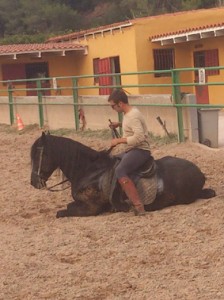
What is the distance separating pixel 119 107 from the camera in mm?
6492

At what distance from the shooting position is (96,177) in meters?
6.77

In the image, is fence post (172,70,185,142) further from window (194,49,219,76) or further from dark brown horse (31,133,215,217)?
window (194,49,219,76)

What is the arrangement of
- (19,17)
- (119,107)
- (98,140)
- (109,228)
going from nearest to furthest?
(109,228) < (119,107) < (98,140) < (19,17)

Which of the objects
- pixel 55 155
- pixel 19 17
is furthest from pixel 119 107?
pixel 19 17

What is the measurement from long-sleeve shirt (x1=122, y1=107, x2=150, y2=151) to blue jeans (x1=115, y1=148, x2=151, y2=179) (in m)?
0.06

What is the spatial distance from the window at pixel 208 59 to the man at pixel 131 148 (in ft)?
44.9

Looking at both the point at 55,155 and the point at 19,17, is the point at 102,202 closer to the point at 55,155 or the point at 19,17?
the point at 55,155

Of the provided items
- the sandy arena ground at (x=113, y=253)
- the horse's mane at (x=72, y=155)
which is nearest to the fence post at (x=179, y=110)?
the sandy arena ground at (x=113, y=253)

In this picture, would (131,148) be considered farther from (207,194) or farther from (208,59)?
(208,59)

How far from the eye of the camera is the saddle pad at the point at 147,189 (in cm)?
654

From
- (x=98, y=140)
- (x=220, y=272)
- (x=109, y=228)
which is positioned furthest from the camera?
(x=98, y=140)

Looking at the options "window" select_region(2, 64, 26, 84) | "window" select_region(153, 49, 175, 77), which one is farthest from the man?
"window" select_region(2, 64, 26, 84)

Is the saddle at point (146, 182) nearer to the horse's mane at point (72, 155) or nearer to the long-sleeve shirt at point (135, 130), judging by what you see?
the long-sleeve shirt at point (135, 130)

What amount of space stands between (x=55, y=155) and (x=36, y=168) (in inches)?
9.9
